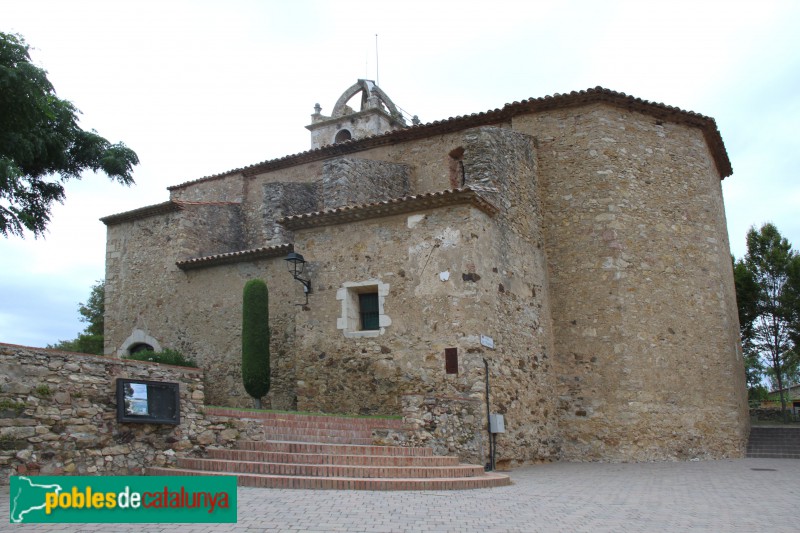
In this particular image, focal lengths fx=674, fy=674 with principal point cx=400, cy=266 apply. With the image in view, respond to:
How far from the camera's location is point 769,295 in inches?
1034

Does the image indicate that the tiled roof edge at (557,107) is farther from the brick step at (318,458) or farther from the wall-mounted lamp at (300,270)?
the brick step at (318,458)

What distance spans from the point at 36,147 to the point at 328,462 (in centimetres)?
1152

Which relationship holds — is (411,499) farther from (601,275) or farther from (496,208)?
(601,275)

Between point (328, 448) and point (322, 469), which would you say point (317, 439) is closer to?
point (328, 448)

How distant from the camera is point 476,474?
10742 millimetres

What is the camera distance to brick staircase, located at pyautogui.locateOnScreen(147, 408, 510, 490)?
30.7 ft

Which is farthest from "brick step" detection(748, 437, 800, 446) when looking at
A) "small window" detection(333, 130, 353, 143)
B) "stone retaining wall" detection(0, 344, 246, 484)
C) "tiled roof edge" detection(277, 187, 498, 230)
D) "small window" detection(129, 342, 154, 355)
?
"small window" detection(333, 130, 353, 143)

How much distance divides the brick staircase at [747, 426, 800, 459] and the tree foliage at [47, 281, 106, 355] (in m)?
23.5

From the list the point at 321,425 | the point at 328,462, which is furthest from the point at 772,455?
the point at 328,462

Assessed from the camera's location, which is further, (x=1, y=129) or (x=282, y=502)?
(x=1, y=129)

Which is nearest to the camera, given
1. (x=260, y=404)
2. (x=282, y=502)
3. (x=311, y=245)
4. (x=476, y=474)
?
(x=282, y=502)

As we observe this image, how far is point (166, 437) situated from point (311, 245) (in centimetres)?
587

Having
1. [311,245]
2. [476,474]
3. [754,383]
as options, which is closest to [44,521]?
[476,474]

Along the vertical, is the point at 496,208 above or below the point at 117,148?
below
